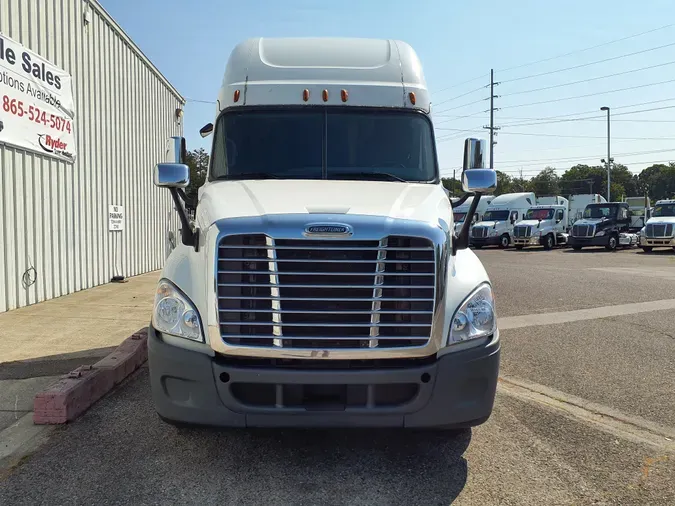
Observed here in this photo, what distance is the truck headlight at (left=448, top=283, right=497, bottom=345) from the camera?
3.45 m

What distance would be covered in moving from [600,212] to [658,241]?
3591 mm

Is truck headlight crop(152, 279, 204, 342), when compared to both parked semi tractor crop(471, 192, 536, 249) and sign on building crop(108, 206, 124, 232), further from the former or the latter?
parked semi tractor crop(471, 192, 536, 249)

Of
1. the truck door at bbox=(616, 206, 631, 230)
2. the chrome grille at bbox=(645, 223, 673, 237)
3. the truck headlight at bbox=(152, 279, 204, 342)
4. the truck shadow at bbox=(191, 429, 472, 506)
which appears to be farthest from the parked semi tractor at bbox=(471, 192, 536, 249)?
the truck headlight at bbox=(152, 279, 204, 342)

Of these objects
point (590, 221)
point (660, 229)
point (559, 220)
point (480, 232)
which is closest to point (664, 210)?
point (660, 229)

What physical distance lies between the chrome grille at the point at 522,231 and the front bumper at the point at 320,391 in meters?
27.8

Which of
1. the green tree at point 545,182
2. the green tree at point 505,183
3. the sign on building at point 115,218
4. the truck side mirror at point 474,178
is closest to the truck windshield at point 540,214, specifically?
the sign on building at point 115,218

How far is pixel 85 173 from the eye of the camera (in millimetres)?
11812

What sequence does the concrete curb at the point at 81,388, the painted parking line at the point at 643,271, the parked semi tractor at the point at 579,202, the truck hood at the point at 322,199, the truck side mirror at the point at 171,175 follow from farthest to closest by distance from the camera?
the parked semi tractor at the point at 579,202, the painted parking line at the point at 643,271, the concrete curb at the point at 81,388, the truck side mirror at the point at 171,175, the truck hood at the point at 322,199

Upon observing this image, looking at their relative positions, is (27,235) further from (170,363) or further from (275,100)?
(170,363)

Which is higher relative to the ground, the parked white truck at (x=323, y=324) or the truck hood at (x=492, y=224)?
the truck hood at (x=492, y=224)

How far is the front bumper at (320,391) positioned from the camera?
3285mm

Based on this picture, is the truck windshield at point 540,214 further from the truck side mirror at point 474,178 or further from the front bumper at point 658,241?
the truck side mirror at point 474,178

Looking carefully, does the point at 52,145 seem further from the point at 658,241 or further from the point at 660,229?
the point at 660,229

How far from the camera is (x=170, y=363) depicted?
11.1ft
